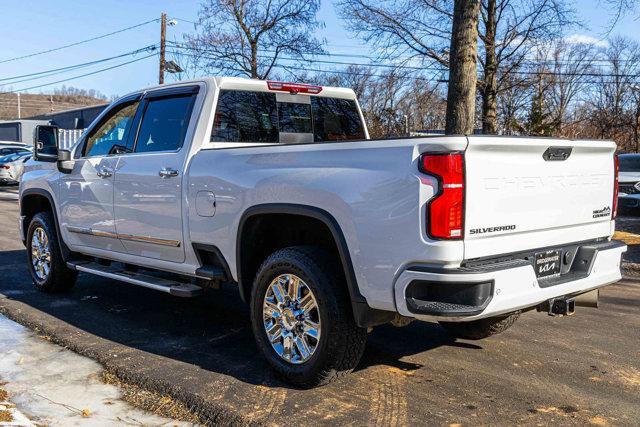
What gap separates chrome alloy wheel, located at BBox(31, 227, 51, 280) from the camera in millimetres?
6461

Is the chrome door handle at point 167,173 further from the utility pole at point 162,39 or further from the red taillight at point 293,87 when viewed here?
the utility pole at point 162,39

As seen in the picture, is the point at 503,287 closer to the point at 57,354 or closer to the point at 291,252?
the point at 291,252

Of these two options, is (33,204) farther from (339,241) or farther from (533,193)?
(533,193)

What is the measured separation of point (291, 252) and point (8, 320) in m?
3.09

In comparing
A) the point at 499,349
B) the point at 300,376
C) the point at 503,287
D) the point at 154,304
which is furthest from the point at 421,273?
the point at 154,304

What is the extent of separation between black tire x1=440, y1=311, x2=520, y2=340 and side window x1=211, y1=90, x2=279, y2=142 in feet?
7.16

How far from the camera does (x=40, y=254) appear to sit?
6.59 metres

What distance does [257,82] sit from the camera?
5.21m

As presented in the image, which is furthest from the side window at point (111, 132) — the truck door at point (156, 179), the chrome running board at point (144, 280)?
the chrome running board at point (144, 280)

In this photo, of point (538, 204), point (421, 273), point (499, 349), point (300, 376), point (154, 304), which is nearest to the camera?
point (421, 273)

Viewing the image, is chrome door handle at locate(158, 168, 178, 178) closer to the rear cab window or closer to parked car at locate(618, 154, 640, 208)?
the rear cab window

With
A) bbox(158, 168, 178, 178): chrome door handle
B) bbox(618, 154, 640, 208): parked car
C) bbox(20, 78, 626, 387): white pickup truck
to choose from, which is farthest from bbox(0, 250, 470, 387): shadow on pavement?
bbox(618, 154, 640, 208): parked car

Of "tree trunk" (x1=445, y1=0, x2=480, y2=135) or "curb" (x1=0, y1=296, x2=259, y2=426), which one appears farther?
"tree trunk" (x1=445, y1=0, x2=480, y2=135)

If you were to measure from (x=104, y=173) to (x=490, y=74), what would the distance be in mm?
18491
